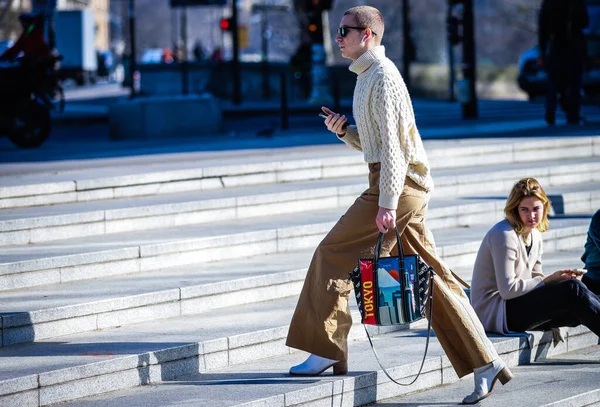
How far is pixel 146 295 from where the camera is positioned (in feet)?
20.8

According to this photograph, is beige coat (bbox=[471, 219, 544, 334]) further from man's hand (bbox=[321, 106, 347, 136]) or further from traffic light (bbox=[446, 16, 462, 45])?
traffic light (bbox=[446, 16, 462, 45])

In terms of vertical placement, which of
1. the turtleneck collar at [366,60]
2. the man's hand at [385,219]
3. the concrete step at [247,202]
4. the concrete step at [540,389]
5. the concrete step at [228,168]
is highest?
the turtleneck collar at [366,60]

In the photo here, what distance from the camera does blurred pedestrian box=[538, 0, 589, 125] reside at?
1452 cm

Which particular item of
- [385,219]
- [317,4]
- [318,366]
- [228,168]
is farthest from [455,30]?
[385,219]

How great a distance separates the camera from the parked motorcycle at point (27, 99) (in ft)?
45.9

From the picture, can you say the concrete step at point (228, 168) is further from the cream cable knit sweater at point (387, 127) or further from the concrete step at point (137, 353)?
the cream cable knit sweater at point (387, 127)

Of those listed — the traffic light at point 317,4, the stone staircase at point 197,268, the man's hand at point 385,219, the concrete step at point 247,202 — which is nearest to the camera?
the man's hand at point 385,219

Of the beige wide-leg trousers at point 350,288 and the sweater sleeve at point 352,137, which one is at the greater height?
the sweater sleeve at point 352,137

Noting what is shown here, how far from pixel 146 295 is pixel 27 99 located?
335 inches

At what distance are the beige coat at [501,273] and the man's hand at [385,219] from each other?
4.38 ft

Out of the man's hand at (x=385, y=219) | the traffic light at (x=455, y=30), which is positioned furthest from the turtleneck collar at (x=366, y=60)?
the traffic light at (x=455, y=30)

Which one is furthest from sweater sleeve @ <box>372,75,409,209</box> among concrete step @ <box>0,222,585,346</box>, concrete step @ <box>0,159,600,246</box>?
concrete step @ <box>0,159,600,246</box>

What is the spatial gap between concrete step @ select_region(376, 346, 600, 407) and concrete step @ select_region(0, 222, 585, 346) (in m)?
0.85

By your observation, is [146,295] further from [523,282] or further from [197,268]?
[523,282]
